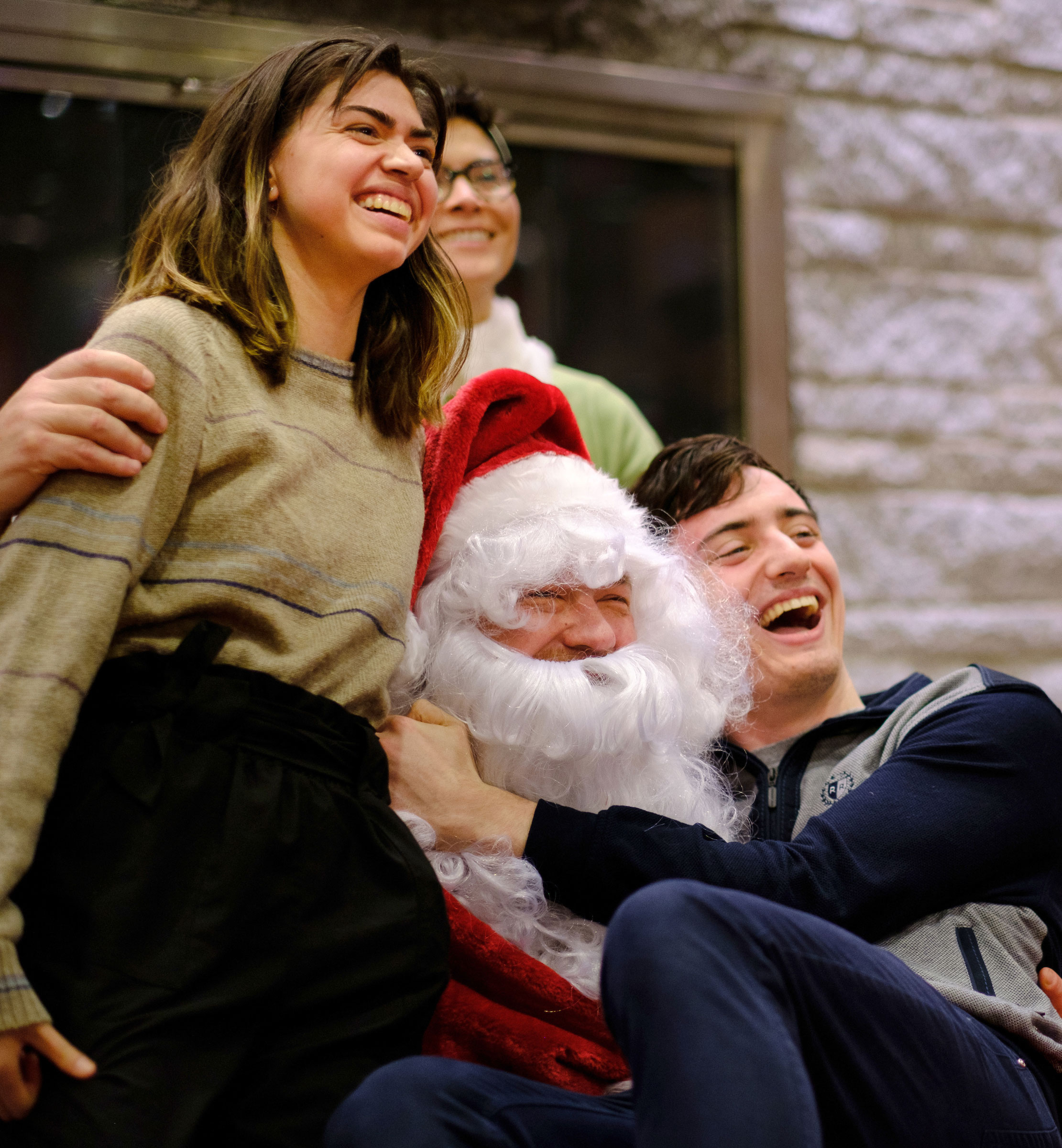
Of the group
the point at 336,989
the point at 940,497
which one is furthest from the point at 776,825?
the point at 940,497

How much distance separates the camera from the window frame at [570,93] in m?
2.12

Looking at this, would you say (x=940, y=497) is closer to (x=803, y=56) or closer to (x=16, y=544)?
(x=803, y=56)

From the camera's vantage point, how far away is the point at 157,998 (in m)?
1.09

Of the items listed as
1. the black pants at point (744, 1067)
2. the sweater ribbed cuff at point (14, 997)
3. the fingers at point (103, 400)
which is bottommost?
the black pants at point (744, 1067)

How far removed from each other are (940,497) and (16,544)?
208 centimetres

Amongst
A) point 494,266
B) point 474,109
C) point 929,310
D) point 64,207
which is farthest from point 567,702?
point 929,310

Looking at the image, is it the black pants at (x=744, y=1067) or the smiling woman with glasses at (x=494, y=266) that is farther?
the smiling woman with glasses at (x=494, y=266)

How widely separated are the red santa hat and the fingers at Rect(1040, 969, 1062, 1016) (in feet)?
2.67

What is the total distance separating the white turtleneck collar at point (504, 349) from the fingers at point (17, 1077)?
1.41 m

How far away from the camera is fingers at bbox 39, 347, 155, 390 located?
3.93 feet

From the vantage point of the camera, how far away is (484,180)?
2258 millimetres

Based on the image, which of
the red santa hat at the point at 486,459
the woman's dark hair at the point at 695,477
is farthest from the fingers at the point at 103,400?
the woman's dark hair at the point at 695,477

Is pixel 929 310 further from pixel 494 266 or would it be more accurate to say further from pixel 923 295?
pixel 494 266

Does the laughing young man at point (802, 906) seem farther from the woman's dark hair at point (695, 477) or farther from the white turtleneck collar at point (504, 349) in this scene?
the white turtleneck collar at point (504, 349)
